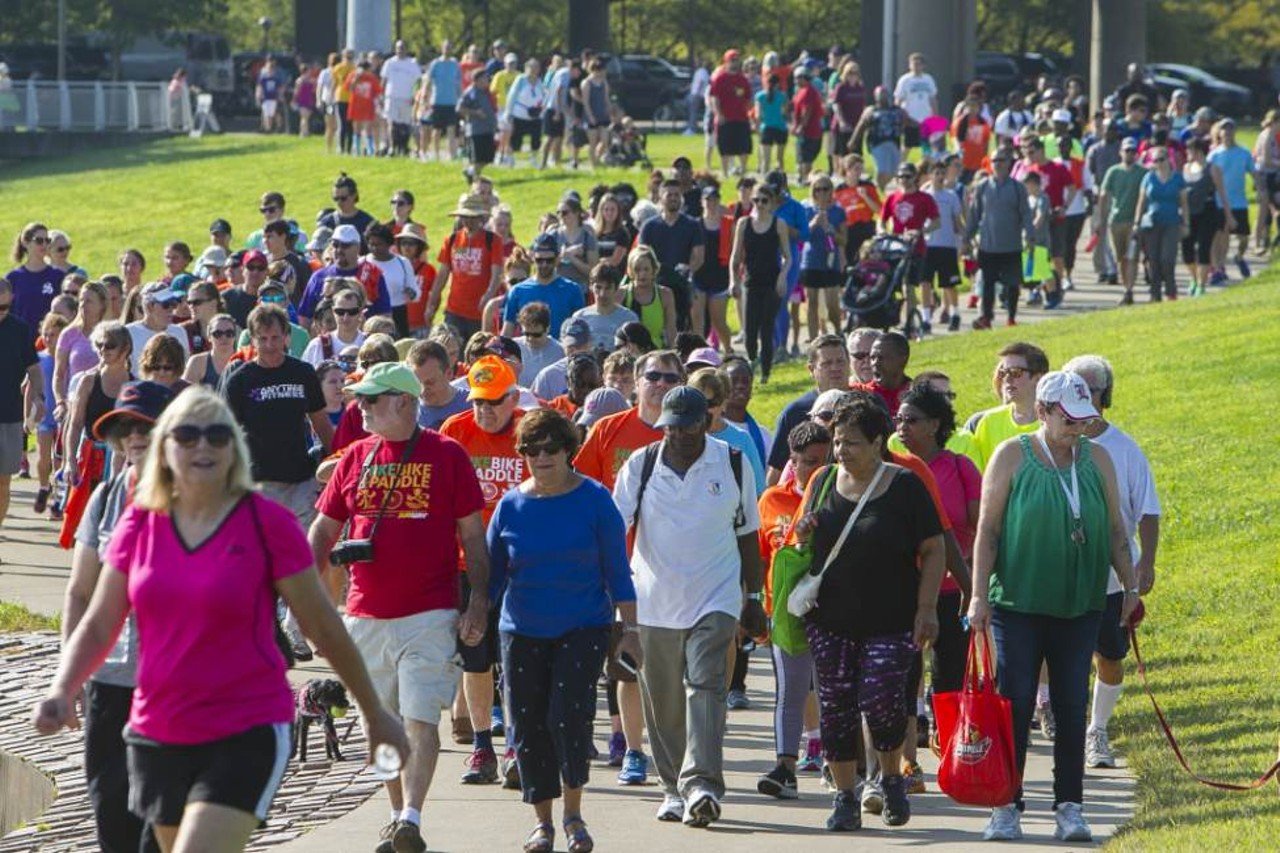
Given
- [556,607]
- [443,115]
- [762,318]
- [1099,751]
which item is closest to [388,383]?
[556,607]

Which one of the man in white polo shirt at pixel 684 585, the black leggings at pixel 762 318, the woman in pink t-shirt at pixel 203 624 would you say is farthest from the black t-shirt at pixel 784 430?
the black leggings at pixel 762 318

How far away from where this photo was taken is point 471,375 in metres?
10.8

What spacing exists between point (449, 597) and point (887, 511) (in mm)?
1707

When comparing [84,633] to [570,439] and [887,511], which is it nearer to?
[570,439]

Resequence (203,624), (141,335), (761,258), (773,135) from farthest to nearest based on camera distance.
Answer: (773,135) < (761,258) < (141,335) < (203,624)

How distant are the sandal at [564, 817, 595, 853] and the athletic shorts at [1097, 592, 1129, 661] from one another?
2.64m

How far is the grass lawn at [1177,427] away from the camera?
10.7 meters

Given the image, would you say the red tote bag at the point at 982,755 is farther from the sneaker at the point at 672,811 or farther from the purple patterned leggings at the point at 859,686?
the sneaker at the point at 672,811

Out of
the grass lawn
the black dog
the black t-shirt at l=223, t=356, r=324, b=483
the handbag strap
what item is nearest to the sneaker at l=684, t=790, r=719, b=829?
the handbag strap

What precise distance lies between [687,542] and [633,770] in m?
1.31

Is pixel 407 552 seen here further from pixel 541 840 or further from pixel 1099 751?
pixel 1099 751

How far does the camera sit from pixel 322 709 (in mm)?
10852

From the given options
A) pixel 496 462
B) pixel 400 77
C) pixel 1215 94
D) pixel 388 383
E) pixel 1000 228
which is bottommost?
pixel 496 462

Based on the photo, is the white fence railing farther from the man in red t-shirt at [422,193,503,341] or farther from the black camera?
the black camera
